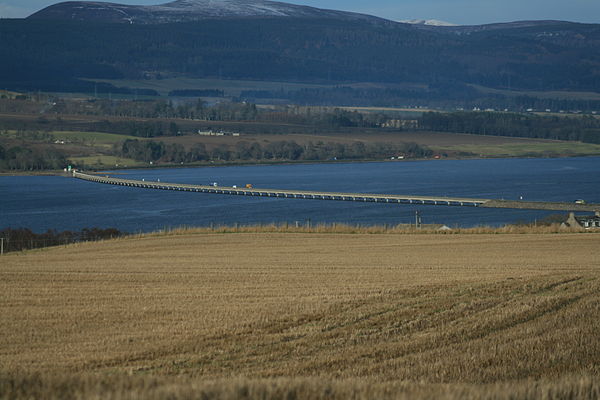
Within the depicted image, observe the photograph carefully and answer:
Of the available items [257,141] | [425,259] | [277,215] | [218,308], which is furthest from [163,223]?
[257,141]

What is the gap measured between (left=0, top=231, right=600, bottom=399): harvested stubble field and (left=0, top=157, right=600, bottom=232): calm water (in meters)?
39.9

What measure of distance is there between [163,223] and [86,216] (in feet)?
30.1

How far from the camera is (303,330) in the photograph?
11.4m

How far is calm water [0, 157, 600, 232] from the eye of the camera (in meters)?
63.8

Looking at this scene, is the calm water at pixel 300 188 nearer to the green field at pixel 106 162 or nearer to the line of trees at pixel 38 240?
the green field at pixel 106 162

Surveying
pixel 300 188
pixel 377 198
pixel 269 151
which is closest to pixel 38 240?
pixel 377 198

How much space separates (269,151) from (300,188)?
43448 millimetres

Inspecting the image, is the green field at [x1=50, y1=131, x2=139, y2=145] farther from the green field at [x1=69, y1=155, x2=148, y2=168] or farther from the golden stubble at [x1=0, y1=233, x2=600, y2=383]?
the golden stubble at [x1=0, y1=233, x2=600, y2=383]

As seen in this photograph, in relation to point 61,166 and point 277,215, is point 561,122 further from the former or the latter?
point 277,215

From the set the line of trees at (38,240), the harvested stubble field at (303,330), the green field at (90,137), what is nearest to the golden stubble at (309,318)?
the harvested stubble field at (303,330)

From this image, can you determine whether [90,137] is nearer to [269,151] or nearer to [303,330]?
[269,151]

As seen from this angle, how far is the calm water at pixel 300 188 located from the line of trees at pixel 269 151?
13.6ft

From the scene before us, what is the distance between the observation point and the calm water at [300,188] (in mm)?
63844

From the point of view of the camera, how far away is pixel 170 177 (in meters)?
115
